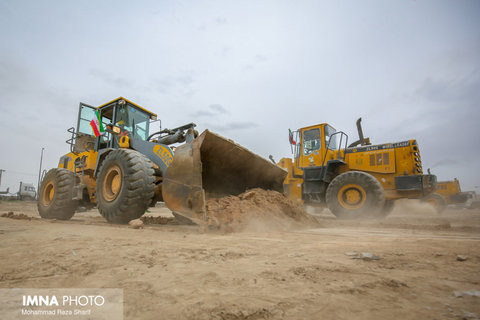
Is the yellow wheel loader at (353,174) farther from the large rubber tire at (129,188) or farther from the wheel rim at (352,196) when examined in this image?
the large rubber tire at (129,188)

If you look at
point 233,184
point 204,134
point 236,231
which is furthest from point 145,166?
point 236,231

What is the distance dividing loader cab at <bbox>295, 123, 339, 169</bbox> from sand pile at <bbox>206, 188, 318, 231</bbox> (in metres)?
4.40

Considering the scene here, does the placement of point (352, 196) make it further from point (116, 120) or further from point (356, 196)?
point (116, 120)

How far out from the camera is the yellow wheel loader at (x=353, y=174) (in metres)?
6.97

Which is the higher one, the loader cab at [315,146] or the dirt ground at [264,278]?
the loader cab at [315,146]

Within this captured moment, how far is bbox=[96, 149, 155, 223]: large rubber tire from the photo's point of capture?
167 inches

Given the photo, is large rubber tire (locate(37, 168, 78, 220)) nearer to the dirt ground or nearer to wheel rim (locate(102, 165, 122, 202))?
wheel rim (locate(102, 165, 122, 202))

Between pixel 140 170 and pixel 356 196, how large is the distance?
5748mm

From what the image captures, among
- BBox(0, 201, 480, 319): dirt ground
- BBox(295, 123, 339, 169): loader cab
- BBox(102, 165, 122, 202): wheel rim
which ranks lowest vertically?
BBox(0, 201, 480, 319): dirt ground

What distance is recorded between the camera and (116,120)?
6227mm

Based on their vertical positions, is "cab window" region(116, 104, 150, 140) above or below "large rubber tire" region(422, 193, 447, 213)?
above

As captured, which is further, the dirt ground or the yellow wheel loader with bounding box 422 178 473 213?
the yellow wheel loader with bounding box 422 178 473 213

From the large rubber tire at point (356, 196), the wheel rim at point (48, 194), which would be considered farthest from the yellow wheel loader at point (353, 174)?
the wheel rim at point (48, 194)

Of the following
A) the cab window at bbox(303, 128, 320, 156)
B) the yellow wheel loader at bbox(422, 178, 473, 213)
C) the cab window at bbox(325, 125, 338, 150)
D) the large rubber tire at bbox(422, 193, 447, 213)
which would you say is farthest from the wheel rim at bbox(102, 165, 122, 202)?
the yellow wheel loader at bbox(422, 178, 473, 213)
